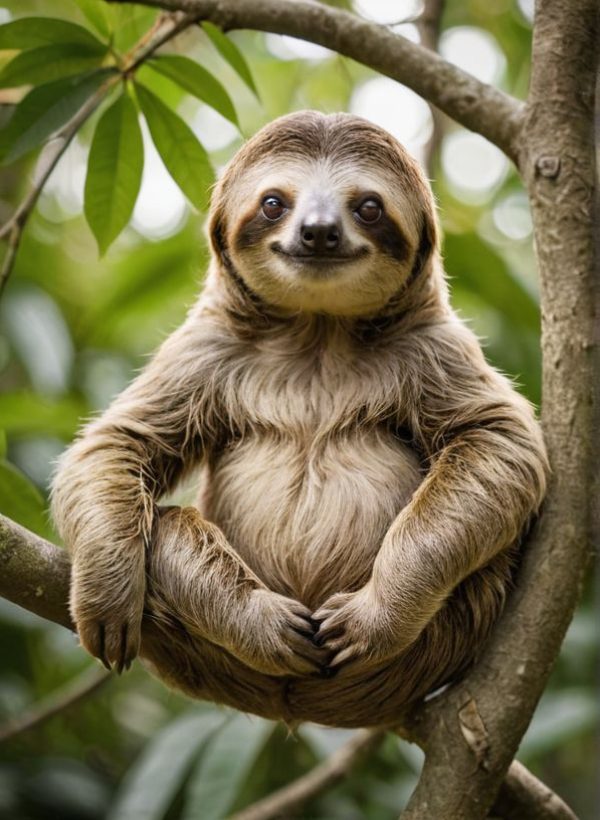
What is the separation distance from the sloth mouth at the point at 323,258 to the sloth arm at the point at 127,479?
63 centimetres

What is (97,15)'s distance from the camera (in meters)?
4.83

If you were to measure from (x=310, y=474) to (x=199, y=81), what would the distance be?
6.21ft

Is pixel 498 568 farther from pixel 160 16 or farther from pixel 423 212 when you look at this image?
pixel 160 16

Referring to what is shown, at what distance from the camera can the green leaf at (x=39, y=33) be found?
464 cm

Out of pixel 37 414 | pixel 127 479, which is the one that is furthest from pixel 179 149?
pixel 37 414

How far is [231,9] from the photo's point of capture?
4773mm

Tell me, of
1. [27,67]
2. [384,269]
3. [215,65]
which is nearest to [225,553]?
[384,269]

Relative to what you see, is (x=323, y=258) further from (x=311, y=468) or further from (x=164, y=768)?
(x=164, y=768)

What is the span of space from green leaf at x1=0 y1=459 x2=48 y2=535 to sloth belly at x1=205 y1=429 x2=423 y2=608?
79 cm

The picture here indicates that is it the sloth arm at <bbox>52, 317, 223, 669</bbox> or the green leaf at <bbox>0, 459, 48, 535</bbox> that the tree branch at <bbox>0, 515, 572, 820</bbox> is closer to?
the sloth arm at <bbox>52, 317, 223, 669</bbox>

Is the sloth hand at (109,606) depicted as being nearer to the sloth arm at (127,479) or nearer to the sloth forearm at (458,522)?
the sloth arm at (127,479)

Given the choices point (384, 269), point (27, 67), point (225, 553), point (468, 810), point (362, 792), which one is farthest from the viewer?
point (362, 792)

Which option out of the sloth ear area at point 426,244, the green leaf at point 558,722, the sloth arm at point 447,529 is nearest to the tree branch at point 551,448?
the sloth arm at point 447,529

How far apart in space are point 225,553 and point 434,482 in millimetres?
834
